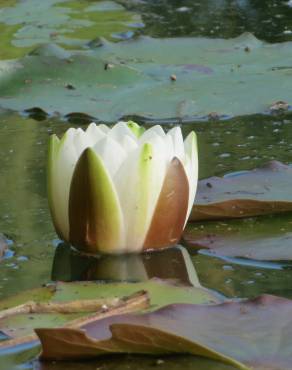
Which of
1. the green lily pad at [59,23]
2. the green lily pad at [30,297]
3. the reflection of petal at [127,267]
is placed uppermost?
the green lily pad at [30,297]

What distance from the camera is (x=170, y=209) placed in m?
1.49

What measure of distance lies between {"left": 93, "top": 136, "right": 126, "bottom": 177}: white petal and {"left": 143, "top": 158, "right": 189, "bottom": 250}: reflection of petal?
0.24 ft

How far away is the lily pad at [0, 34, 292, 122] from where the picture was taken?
2443 millimetres

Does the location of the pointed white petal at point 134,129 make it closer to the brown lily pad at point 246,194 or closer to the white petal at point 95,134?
the white petal at point 95,134

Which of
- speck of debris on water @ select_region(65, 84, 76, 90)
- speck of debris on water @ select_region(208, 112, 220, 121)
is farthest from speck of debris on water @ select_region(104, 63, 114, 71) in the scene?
speck of debris on water @ select_region(208, 112, 220, 121)

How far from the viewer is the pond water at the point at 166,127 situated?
1408mm

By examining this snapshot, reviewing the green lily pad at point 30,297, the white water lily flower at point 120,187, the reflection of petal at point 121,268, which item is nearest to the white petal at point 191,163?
the white water lily flower at point 120,187

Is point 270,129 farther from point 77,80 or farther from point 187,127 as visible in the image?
point 77,80

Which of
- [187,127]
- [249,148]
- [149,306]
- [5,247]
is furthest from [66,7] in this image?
[149,306]

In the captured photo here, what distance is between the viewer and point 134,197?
1.46m

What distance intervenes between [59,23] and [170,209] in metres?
2.30

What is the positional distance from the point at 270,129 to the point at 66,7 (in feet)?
6.03

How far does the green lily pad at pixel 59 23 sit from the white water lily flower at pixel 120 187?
5.69 feet

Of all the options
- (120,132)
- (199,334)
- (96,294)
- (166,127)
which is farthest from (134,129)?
(166,127)
